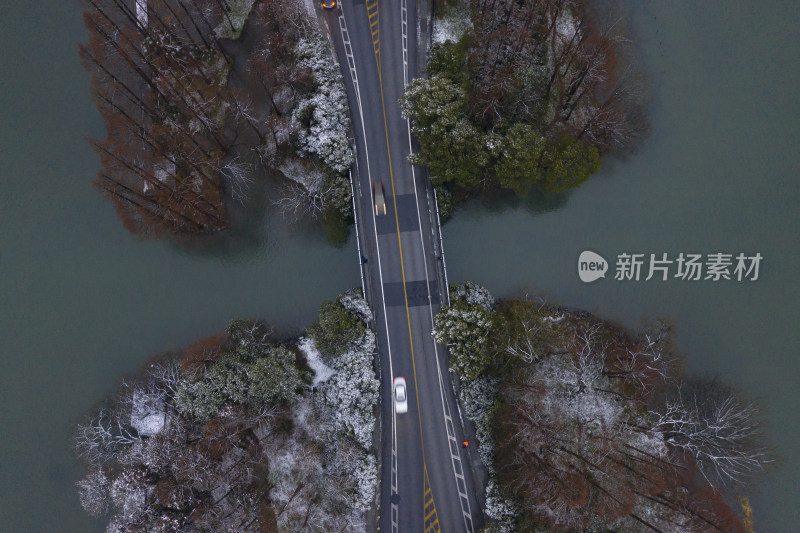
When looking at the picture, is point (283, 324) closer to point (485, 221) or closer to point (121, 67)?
point (485, 221)

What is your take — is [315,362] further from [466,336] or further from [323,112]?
[323,112]

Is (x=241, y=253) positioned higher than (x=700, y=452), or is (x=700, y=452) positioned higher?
(x=241, y=253)

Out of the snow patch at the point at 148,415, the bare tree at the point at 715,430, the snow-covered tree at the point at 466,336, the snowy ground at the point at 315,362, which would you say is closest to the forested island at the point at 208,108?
the snowy ground at the point at 315,362

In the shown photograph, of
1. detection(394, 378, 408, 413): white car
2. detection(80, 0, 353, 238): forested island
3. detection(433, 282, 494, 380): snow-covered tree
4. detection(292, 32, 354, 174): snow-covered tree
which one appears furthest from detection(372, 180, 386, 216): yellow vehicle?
detection(394, 378, 408, 413): white car

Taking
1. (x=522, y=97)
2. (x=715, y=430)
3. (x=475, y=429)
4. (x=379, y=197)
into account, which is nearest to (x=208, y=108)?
(x=379, y=197)

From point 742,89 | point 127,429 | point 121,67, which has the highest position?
point 121,67

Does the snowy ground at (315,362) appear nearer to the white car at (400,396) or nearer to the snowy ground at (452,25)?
the white car at (400,396)

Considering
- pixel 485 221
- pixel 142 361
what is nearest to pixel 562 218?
pixel 485 221

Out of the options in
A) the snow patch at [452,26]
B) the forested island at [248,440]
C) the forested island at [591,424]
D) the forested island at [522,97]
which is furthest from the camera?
the snow patch at [452,26]
